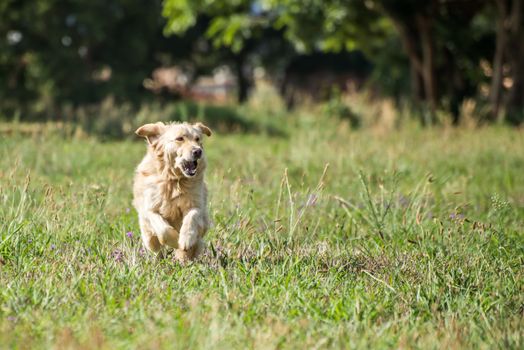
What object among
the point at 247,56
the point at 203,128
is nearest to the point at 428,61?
the point at 203,128

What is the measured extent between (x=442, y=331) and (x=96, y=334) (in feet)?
6.28

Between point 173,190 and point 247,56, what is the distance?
43.3 metres

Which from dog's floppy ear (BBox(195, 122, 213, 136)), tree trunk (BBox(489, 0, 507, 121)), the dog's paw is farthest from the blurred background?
the dog's paw

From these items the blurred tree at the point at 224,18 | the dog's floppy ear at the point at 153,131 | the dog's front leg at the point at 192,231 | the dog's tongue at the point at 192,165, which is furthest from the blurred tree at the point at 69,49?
the dog's front leg at the point at 192,231

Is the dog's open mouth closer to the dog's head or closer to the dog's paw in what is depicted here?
the dog's head

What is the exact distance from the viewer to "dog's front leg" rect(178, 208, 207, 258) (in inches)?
215

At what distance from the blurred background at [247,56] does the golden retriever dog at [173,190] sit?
968 cm

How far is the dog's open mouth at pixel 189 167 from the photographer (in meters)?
5.67

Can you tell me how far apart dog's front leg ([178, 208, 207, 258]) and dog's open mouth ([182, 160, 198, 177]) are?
272 millimetres

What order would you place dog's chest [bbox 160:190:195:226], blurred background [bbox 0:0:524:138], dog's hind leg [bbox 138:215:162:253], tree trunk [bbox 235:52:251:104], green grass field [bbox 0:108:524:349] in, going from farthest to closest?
tree trunk [bbox 235:52:251:104] → blurred background [bbox 0:0:524:138] → dog's hind leg [bbox 138:215:162:253] → dog's chest [bbox 160:190:195:226] → green grass field [bbox 0:108:524:349]

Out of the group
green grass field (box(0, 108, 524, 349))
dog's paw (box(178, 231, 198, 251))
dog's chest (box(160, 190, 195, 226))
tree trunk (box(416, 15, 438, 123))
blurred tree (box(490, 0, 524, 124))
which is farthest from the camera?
tree trunk (box(416, 15, 438, 123))

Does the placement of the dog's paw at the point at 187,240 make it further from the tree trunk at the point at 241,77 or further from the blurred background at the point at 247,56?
the tree trunk at the point at 241,77

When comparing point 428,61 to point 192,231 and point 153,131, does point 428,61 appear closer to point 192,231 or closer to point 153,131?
point 153,131

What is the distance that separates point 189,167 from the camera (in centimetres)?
574
